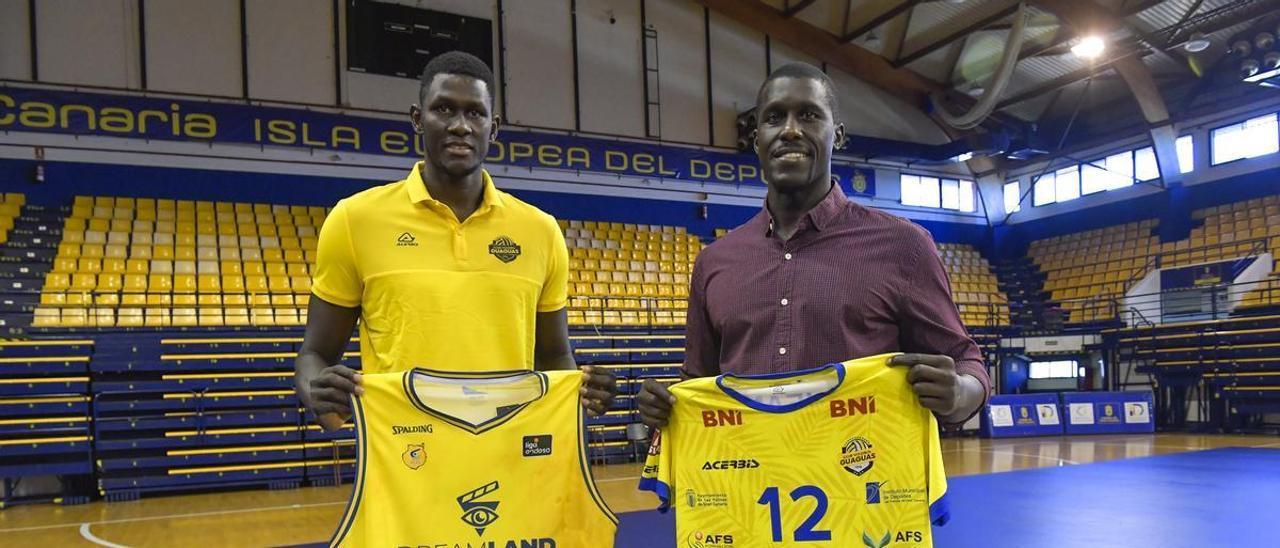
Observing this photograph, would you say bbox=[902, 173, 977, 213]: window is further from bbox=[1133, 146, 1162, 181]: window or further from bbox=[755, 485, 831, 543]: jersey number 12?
bbox=[755, 485, 831, 543]: jersey number 12

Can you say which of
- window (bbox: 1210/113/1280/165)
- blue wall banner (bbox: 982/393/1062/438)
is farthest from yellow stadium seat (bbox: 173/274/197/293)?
window (bbox: 1210/113/1280/165)

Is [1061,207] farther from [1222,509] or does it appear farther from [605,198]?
[1222,509]

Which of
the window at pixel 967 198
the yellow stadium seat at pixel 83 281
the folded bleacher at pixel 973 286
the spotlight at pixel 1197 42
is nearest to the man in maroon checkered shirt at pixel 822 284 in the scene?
the yellow stadium seat at pixel 83 281

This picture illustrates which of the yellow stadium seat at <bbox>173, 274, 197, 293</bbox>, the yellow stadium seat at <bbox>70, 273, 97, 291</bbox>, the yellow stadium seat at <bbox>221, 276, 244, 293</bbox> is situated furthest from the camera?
the yellow stadium seat at <bbox>221, 276, 244, 293</bbox>

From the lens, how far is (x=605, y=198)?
16359mm

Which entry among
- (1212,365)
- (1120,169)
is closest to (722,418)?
(1212,365)

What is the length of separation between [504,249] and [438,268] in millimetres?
188

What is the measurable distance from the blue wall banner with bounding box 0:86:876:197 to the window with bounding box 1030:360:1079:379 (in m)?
6.94

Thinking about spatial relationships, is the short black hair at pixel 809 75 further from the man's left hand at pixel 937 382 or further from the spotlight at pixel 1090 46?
the spotlight at pixel 1090 46

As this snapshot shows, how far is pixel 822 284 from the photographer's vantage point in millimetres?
1929

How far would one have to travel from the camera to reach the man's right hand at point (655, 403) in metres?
2.08

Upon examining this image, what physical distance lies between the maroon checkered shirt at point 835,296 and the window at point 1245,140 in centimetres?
1889

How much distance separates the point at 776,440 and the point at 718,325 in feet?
1.05

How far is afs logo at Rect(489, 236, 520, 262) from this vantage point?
7.65 feet
